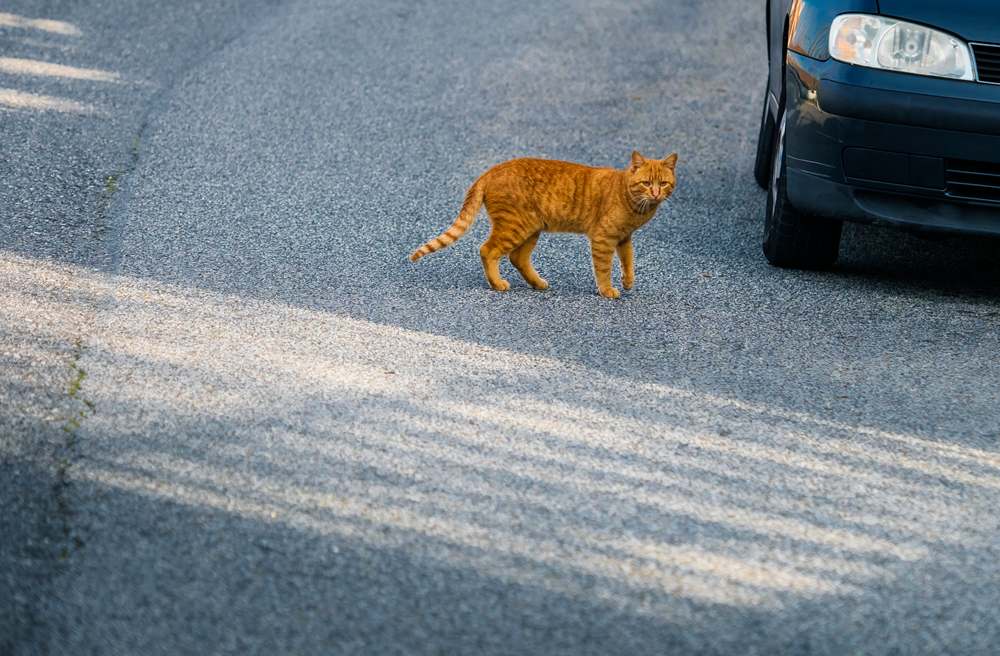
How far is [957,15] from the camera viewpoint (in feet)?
18.8

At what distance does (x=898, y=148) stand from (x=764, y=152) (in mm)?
2347

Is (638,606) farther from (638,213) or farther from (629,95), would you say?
(629,95)

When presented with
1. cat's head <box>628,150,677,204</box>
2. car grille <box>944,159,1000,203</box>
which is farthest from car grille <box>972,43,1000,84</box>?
cat's head <box>628,150,677,204</box>

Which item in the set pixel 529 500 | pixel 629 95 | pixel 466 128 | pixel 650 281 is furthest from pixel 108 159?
pixel 529 500

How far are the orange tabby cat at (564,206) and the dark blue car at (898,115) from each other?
0.69 metres

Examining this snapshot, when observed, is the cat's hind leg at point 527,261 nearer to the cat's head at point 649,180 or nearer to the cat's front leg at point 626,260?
the cat's front leg at point 626,260

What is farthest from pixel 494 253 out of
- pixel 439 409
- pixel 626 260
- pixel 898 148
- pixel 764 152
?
pixel 764 152

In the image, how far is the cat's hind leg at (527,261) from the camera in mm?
6117

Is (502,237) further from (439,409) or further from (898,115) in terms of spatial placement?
(898,115)

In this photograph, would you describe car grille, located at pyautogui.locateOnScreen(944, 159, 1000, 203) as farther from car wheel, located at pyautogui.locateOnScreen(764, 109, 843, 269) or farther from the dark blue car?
car wheel, located at pyautogui.locateOnScreen(764, 109, 843, 269)

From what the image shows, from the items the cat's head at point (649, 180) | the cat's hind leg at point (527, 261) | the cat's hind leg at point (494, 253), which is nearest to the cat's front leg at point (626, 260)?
the cat's head at point (649, 180)

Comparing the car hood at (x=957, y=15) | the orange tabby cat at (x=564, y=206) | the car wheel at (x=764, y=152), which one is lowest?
the car wheel at (x=764, y=152)

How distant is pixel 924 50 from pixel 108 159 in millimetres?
4343

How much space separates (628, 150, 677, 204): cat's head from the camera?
5961 millimetres
